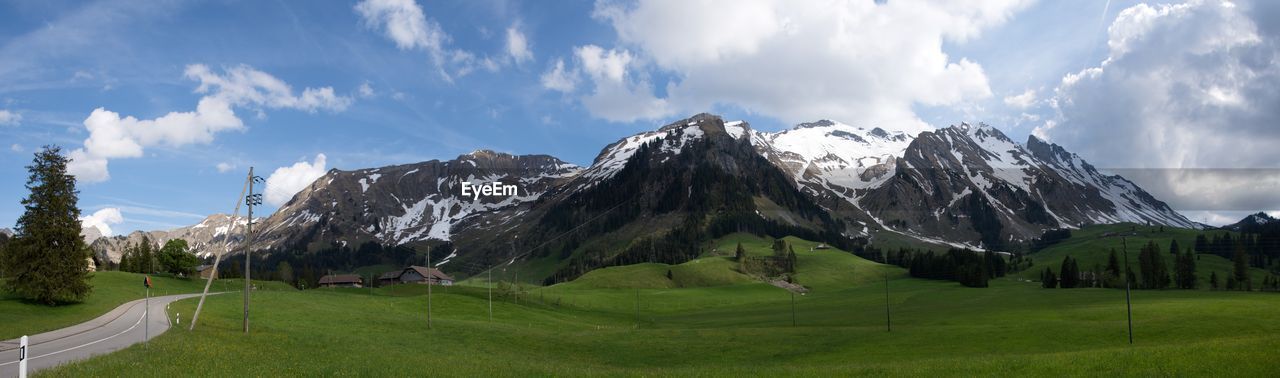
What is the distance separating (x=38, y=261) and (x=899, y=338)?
277 feet

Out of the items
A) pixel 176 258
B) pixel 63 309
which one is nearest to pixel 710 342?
pixel 63 309

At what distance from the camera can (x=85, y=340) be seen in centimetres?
4691

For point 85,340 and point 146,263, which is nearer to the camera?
point 85,340

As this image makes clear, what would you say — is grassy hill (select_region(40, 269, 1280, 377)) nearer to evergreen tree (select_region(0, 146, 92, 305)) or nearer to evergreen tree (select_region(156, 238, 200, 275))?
evergreen tree (select_region(0, 146, 92, 305))

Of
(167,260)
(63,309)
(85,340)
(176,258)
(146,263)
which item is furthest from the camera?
(146,263)

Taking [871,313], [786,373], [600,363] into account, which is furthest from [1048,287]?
[786,373]

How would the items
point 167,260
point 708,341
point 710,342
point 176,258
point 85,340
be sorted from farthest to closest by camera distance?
point 176,258 < point 167,260 < point 708,341 < point 710,342 < point 85,340

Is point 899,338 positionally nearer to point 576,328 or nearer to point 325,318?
point 576,328

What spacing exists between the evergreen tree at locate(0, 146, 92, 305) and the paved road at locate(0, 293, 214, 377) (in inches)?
198

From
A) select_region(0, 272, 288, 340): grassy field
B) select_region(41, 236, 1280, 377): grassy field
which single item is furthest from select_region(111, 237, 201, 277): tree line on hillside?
select_region(41, 236, 1280, 377): grassy field

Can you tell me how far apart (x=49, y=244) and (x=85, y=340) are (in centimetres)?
3072

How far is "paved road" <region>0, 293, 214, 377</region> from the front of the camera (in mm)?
35594

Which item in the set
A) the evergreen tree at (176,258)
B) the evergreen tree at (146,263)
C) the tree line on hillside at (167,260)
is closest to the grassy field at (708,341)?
the evergreen tree at (176,258)

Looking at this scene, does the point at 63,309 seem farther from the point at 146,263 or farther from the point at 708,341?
the point at 146,263
